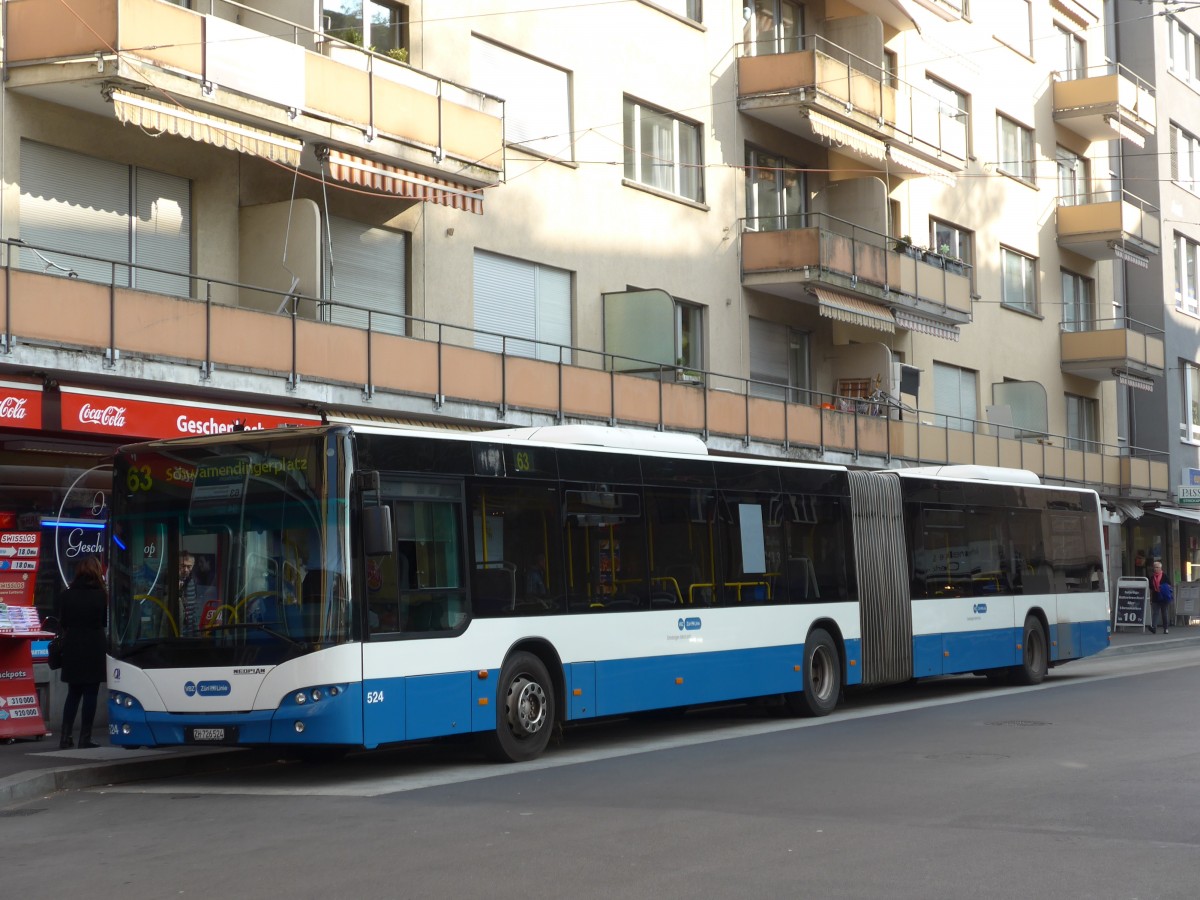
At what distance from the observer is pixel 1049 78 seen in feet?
147

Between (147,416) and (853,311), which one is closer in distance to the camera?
(147,416)

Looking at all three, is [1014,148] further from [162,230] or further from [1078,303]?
[162,230]

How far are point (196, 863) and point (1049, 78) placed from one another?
40798mm

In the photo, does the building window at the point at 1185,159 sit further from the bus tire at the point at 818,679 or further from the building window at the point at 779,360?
the bus tire at the point at 818,679

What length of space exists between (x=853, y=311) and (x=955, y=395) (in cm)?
810

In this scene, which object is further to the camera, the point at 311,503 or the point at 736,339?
the point at 736,339

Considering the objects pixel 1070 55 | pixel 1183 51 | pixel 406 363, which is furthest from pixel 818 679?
pixel 1183 51

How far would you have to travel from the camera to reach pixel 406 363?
20.6 m

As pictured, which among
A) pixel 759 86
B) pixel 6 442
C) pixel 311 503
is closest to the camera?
pixel 311 503

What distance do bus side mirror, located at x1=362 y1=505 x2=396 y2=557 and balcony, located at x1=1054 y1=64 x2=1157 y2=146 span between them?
36.4m

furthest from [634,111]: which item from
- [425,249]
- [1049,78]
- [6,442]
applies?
[1049,78]

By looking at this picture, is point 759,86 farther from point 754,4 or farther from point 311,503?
point 311,503

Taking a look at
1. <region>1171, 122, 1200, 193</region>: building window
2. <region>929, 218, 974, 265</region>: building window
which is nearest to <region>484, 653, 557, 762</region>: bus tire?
<region>929, 218, 974, 265</region>: building window

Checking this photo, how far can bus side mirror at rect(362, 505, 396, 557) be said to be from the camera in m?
12.1
